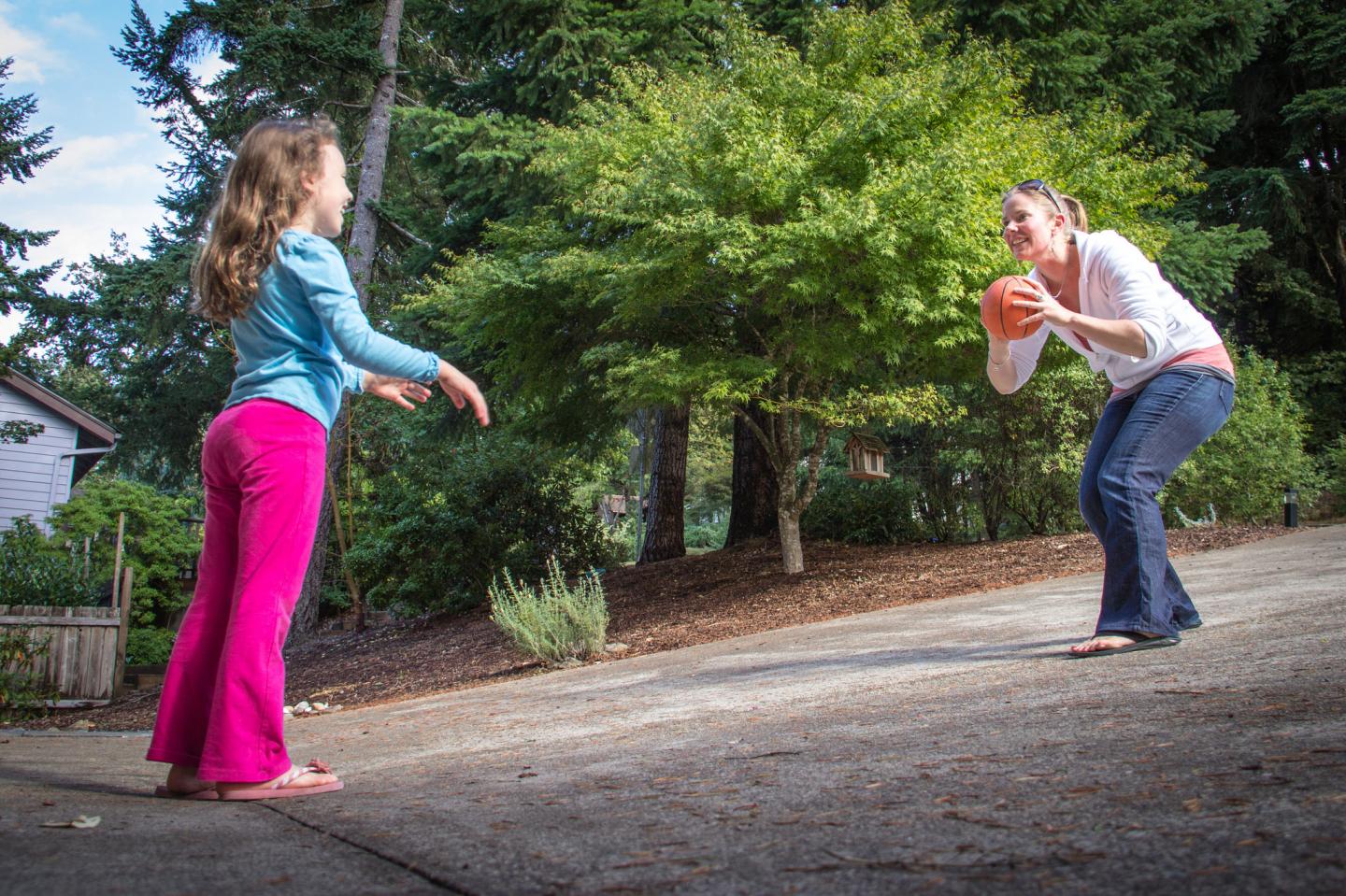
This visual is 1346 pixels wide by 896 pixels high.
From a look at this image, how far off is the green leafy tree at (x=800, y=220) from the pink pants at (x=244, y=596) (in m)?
6.47

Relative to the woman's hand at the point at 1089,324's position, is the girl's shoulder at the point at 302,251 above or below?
above

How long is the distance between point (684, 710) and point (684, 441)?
12.9 meters

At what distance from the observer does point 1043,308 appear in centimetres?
360

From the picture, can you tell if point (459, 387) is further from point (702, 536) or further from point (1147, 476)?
point (702, 536)

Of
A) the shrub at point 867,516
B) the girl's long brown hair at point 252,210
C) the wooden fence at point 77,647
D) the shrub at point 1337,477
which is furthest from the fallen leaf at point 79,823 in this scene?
the shrub at point 1337,477

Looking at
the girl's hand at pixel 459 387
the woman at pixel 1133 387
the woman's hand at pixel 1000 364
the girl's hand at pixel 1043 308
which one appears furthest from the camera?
the woman's hand at pixel 1000 364

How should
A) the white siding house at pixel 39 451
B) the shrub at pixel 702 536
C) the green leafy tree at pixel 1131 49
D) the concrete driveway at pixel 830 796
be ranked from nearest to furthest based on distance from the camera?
the concrete driveway at pixel 830 796 → the green leafy tree at pixel 1131 49 → the white siding house at pixel 39 451 → the shrub at pixel 702 536

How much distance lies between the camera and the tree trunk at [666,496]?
16.5 m

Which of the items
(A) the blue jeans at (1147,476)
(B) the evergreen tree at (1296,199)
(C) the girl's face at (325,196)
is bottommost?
(A) the blue jeans at (1147,476)

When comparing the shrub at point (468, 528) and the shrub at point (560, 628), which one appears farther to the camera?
the shrub at point (468, 528)

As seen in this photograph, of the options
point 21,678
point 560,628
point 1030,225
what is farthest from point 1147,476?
point 21,678

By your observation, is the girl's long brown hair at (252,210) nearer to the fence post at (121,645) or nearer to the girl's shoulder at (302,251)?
the girl's shoulder at (302,251)

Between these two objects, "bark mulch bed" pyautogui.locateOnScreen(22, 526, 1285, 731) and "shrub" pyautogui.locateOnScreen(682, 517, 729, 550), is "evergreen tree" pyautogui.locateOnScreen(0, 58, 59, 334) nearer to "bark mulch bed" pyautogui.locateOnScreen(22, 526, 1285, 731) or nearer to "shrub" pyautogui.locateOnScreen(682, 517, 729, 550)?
"bark mulch bed" pyautogui.locateOnScreen(22, 526, 1285, 731)

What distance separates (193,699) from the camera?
2.74 metres
